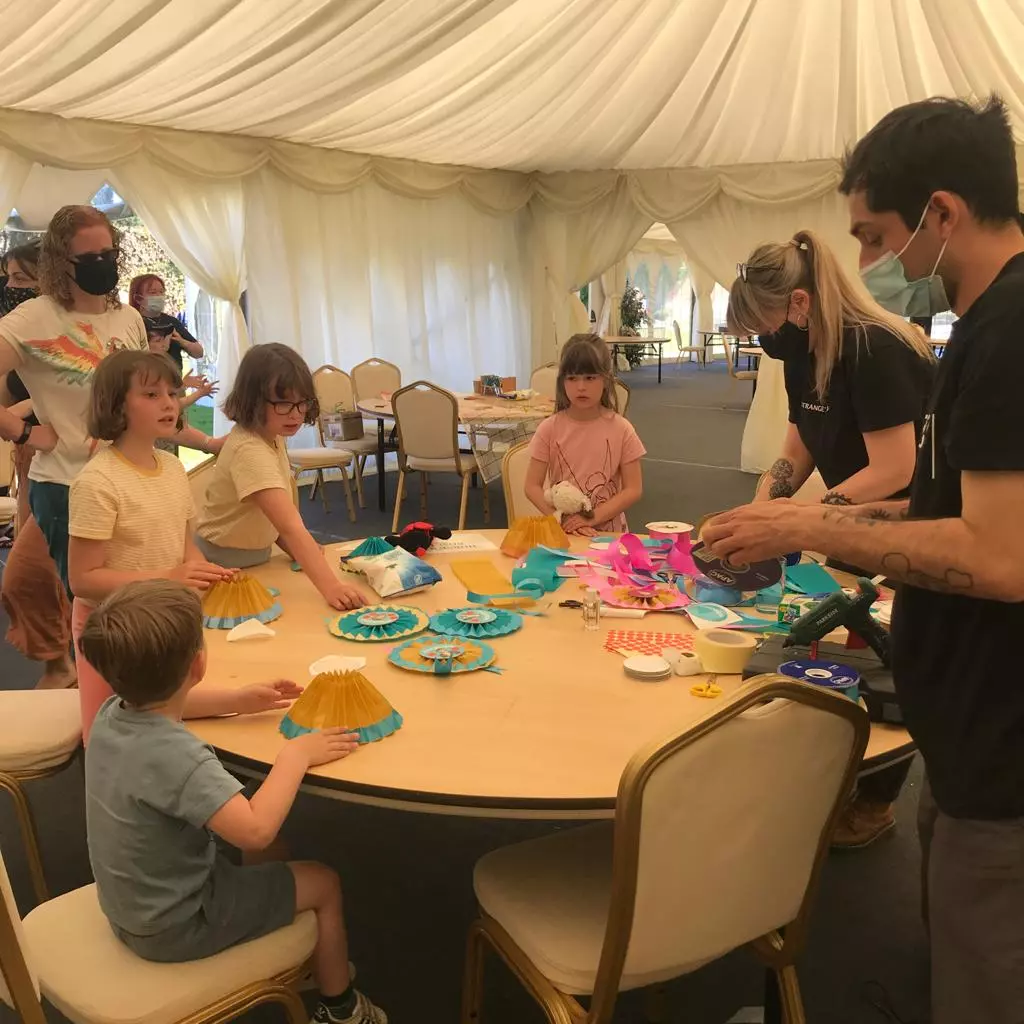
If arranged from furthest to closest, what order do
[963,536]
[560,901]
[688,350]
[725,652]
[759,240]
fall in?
[688,350] → [759,240] → [725,652] → [560,901] → [963,536]

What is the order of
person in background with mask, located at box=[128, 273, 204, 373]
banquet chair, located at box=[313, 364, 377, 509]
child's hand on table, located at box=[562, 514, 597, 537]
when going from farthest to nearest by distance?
banquet chair, located at box=[313, 364, 377, 509], person in background with mask, located at box=[128, 273, 204, 373], child's hand on table, located at box=[562, 514, 597, 537]

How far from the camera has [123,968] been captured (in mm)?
1369

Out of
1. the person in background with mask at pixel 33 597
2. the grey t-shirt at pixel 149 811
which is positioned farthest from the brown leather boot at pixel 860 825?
the person in background with mask at pixel 33 597

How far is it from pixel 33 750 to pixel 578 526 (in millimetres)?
1708

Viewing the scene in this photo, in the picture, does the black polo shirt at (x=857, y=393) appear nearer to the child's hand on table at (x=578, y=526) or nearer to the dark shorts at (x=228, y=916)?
the child's hand on table at (x=578, y=526)

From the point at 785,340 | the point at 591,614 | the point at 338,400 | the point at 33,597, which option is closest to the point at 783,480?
the point at 785,340

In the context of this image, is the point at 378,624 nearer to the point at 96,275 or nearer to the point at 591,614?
Result: the point at 591,614

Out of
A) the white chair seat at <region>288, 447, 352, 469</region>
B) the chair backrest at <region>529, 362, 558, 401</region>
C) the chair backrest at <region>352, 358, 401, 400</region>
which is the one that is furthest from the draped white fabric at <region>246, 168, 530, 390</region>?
the chair backrest at <region>529, 362, 558, 401</region>

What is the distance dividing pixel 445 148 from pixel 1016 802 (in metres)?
6.96

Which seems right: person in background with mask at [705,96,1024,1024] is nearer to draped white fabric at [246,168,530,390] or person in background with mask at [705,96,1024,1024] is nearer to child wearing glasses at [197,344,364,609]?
child wearing glasses at [197,344,364,609]

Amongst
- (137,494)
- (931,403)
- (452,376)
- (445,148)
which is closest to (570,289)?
(452,376)

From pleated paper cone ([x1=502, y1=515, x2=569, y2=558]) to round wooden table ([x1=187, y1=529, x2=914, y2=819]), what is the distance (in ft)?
1.65

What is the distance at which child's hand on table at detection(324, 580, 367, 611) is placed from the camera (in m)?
2.16

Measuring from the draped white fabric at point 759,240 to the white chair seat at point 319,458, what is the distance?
3.54 m
